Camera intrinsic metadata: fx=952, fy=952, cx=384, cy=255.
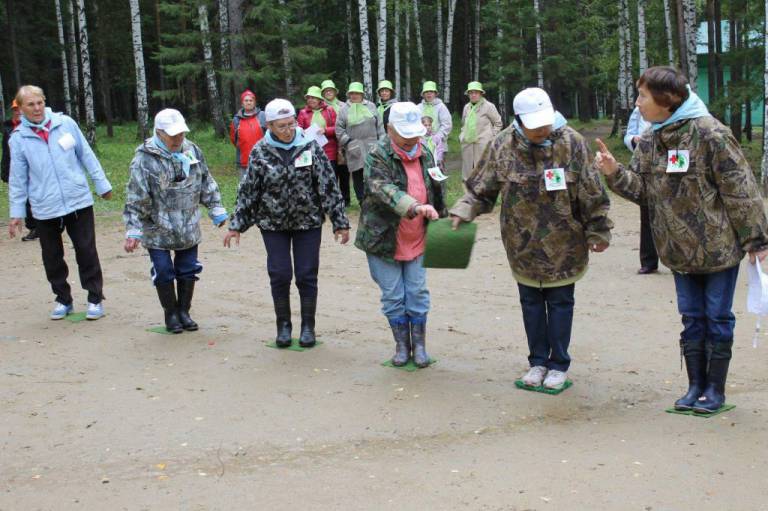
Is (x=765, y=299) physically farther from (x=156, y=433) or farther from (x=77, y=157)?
(x=77, y=157)

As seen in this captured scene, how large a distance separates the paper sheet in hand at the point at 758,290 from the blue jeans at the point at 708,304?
0.11m

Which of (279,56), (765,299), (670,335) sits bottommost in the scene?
(670,335)

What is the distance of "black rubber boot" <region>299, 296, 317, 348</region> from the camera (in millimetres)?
7312

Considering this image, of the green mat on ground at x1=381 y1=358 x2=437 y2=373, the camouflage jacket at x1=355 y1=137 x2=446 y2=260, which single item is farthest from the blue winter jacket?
the green mat on ground at x1=381 y1=358 x2=437 y2=373

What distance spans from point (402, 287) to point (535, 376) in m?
1.16

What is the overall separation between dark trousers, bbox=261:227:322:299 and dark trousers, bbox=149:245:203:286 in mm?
972

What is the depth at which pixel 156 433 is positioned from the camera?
17.7 feet

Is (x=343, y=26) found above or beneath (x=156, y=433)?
above

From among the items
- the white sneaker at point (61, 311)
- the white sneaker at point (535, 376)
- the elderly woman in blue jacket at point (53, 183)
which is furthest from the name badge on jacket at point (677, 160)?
the white sneaker at point (61, 311)

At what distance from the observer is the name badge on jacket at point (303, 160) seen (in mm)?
7066

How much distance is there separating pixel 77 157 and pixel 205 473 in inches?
180

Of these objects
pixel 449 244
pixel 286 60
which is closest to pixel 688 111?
pixel 449 244

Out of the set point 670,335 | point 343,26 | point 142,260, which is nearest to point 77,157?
point 142,260

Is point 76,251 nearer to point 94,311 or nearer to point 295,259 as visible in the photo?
point 94,311
